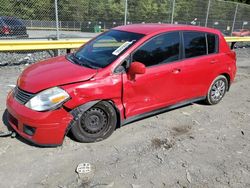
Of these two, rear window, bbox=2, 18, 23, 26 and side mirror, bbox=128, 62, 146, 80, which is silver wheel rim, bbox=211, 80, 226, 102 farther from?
rear window, bbox=2, 18, 23, 26

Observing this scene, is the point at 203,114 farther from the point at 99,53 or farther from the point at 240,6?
the point at 240,6

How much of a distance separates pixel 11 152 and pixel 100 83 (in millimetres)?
1538

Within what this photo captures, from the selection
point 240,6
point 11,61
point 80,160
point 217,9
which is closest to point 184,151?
point 80,160

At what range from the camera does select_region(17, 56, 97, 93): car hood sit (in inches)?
137

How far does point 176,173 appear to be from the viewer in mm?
3242

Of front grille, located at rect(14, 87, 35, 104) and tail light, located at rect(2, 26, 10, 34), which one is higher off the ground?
tail light, located at rect(2, 26, 10, 34)

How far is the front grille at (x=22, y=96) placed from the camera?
11.3ft

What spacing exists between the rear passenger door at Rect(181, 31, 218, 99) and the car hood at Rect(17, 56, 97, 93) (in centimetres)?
184

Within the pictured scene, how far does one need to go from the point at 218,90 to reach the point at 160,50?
202cm

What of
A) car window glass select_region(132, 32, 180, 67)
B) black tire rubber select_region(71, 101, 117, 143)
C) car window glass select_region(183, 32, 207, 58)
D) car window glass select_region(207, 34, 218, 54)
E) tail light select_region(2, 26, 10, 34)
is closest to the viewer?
black tire rubber select_region(71, 101, 117, 143)

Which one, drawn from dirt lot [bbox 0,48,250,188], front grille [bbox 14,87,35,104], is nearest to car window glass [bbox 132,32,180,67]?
dirt lot [bbox 0,48,250,188]

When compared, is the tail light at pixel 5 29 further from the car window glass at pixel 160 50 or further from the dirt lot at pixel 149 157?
the car window glass at pixel 160 50

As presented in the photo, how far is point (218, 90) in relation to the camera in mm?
5523

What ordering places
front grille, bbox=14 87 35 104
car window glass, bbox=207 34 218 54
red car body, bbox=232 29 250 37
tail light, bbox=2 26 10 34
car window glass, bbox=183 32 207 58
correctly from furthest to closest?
red car body, bbox=232 29 250 37
tail light, bbox=2 26 10 34
car window glass, bbox=207 34 218 54
car window glass, bbox=183 32 207 58
front grille, bbox=14 87 35 104
